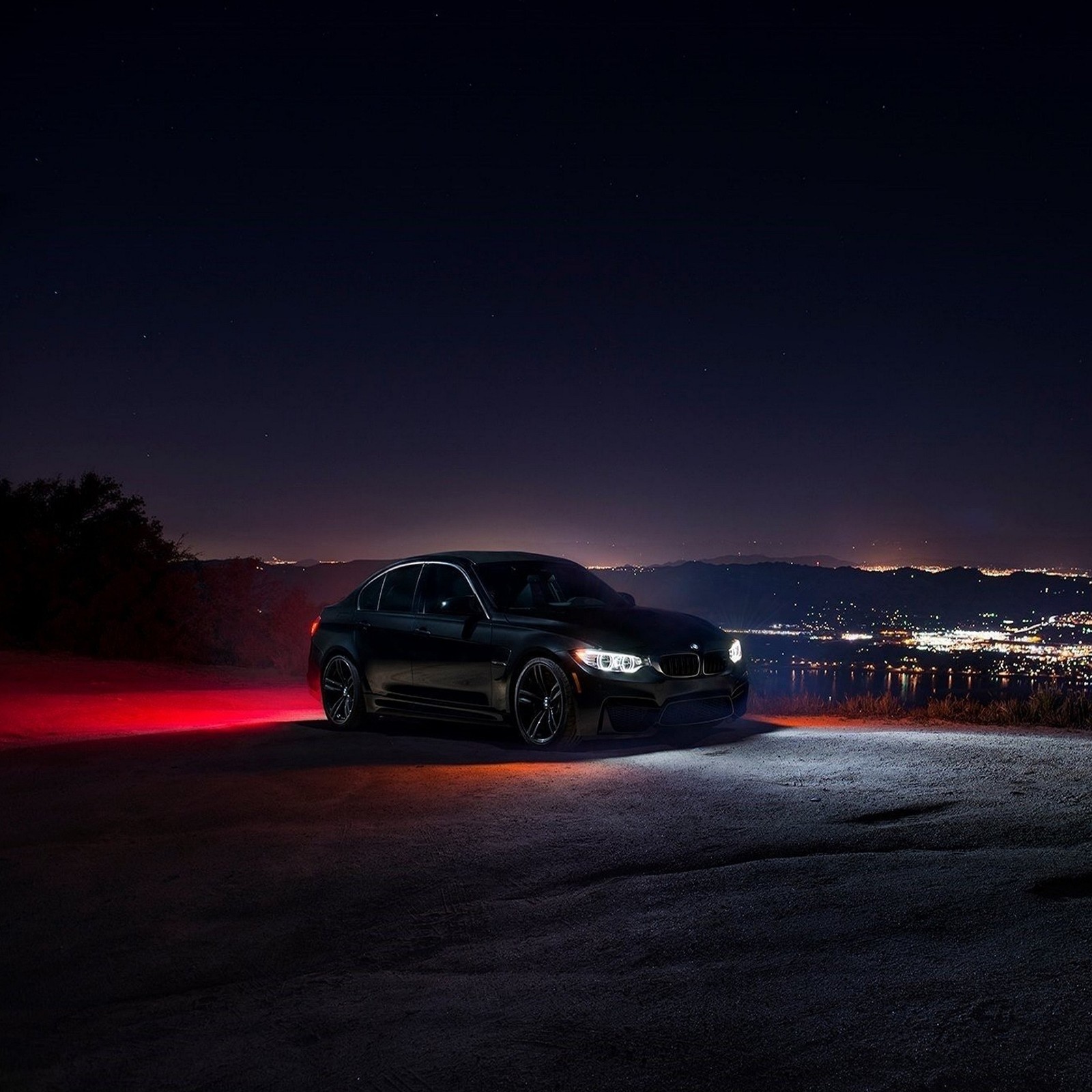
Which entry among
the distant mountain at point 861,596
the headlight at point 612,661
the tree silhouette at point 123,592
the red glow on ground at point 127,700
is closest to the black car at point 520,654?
the headlight at point 612,661

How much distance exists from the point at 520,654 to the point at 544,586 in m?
1.33

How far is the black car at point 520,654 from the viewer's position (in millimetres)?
10375

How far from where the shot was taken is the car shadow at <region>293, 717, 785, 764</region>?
403 inches

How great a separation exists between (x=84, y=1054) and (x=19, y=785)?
592 centimetres

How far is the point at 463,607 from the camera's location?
1146cm

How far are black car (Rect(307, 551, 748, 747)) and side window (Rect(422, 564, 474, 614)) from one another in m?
0.02

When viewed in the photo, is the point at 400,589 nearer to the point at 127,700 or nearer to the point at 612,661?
the point at 612,661

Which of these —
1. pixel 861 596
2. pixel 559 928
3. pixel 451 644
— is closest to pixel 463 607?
pixel 451 644

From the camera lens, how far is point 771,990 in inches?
167

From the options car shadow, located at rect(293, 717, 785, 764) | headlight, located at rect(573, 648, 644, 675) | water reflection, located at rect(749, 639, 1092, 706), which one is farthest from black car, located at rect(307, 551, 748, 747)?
water reflection, located at rect(749, 639, 1092, 706)

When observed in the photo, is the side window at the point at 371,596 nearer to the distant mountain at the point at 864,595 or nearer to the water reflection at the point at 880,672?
the water reflection at the point at 880,672

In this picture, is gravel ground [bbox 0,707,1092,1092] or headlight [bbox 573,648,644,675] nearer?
gravel ground [bbox 0,707,1092,1092]

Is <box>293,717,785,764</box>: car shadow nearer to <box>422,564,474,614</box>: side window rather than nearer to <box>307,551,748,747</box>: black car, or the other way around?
<box>307,551,748,747</box>: black car

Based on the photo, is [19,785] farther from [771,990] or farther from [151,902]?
[771,990]
